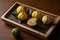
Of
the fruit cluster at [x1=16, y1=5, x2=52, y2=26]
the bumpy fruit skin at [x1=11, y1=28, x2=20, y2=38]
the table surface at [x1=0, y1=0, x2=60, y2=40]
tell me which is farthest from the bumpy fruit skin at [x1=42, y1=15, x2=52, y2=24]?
the bumpy fruit skin at [x1=11, y1=28, x2=20, y2=38]

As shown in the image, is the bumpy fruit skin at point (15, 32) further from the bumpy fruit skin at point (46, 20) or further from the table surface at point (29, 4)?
the bumpy fruit skin at point (46, 20)

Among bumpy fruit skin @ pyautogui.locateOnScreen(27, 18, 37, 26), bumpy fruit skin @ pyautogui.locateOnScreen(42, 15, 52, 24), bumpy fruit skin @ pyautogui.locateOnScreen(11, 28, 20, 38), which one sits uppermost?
bumpy fruit skin @ pyautogui.locateOnScreen(42, 15, 52, 24)

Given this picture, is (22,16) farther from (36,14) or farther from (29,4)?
(29,4)

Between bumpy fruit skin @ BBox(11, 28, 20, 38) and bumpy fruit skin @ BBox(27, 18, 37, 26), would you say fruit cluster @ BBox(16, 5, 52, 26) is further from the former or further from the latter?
bumpy fruit skin @ BBox(11, 28, 20, 38)

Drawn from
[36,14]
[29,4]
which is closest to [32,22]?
[36,14]

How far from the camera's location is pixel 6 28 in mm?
1179

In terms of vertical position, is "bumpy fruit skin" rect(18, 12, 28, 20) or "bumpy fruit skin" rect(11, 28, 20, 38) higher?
"bumpy fruit skin" rect(18, 12, 28, 20)

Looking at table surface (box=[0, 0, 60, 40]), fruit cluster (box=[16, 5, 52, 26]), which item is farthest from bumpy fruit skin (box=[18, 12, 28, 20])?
table surface (box=[0, 0, 60, 40])

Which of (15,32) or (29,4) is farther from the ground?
(29,4)

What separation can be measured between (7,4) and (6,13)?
8.0 inches

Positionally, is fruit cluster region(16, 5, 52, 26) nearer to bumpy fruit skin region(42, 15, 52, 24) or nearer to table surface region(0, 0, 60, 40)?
bumpy fruit skin region(42, 15, 52, 24)

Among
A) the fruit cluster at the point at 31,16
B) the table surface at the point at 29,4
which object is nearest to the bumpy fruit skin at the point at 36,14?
the fruit cluster at the point at 31,16

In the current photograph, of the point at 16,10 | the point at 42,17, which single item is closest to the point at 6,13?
the point at 16,10

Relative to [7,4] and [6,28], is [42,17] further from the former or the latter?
[7,4]
